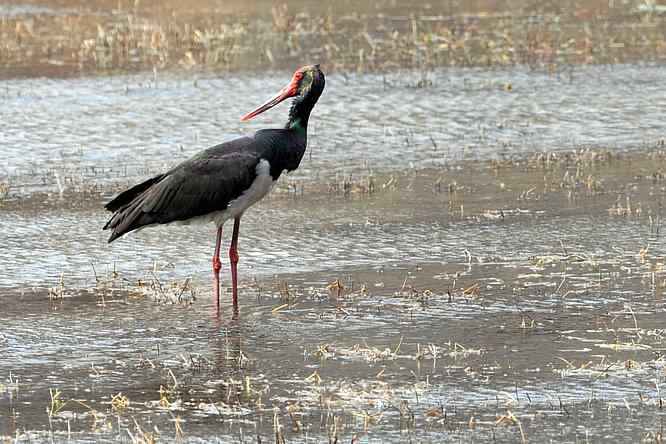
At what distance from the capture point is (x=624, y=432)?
602 centimetres

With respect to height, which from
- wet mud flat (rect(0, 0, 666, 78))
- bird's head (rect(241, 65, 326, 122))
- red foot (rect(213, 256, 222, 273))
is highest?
bird's head (rect(241, 65, 326, 122))

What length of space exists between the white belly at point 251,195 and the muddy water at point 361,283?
Answer: 483 millimetres

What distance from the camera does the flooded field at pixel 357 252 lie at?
649 cm

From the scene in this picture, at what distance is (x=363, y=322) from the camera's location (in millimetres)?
7938

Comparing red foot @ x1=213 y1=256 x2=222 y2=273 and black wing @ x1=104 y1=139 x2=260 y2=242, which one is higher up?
black wing @ x1=104 y1=139 x2=260 y2=242

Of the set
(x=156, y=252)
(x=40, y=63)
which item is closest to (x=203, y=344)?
(x=156, y=252)

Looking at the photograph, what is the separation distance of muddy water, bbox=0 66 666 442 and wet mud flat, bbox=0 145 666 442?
0.02 metres

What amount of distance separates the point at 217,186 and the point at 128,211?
2.04ft

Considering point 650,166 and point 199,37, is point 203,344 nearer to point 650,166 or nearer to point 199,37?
point 650,166

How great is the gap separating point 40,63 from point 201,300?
1078 cm

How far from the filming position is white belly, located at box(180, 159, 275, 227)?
28.4ft

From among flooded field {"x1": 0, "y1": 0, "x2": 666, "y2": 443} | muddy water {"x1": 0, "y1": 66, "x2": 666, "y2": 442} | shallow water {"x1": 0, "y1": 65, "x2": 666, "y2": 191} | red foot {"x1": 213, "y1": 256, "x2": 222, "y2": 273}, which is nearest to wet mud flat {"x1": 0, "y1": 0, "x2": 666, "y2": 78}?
flooded field {"x1": 0, "y1": 0, "x2": 666, "y2": 443}

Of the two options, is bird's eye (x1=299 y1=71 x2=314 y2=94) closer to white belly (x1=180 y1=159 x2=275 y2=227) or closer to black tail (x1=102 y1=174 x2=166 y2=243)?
white belly (x1=180 y1=159 x2=275 y2=227)

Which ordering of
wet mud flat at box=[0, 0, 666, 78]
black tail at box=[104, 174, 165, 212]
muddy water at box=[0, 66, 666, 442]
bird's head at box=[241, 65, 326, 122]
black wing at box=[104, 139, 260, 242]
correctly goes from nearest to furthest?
muddy water at box=[0, 66, 666, 442] → black wing at box=[104, 139, 260, 242] → black tail at box=[104, 174, 165, 212] → bird's head at box=[241, 65, 326, 122] → wet mud flat at box=[0, 0, 666, 78]
